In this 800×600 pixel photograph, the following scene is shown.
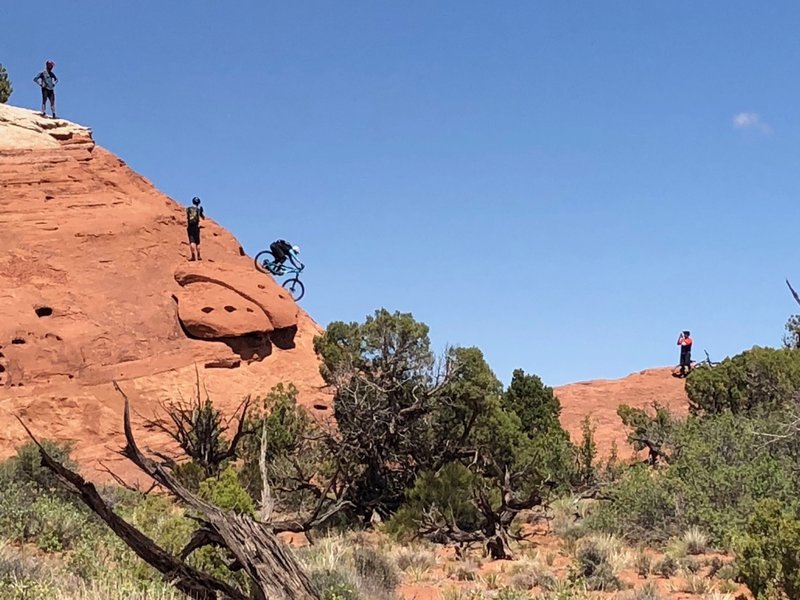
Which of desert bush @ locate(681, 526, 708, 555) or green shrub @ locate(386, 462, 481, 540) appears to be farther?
green shrub @ locate(386, 462, 481, 540)

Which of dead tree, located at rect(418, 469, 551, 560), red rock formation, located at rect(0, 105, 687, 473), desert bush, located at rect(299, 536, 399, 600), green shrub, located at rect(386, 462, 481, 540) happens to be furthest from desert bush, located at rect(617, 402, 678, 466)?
desert bush, located at rect(299, 536, 399, 600)

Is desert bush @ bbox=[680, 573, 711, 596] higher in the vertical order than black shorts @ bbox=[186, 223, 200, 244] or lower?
lower

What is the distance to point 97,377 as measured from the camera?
28.3 m

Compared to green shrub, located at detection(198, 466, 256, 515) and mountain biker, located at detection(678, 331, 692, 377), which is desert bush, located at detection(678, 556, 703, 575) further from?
mountain biker, located at detection(678, 331, 692, 377)

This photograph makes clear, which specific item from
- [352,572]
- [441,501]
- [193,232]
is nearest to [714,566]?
[352,572]

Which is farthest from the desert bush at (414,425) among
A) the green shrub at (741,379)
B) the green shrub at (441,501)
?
the green shrub at (741,379)

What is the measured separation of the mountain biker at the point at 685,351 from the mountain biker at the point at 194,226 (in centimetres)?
2064

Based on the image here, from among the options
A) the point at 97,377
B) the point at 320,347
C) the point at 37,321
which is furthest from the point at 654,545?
the point at 37,321

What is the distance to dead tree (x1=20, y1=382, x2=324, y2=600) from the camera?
14.0ft

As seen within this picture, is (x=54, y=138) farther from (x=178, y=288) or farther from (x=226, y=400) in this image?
(x=226, y=400)

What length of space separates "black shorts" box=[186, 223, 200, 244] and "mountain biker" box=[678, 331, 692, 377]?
2069 centimetres

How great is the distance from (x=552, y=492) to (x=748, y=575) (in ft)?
47.4

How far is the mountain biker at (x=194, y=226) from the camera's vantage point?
1217 inches

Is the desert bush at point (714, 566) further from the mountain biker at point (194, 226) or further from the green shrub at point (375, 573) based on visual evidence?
the mountain biker at point (194, 226)
